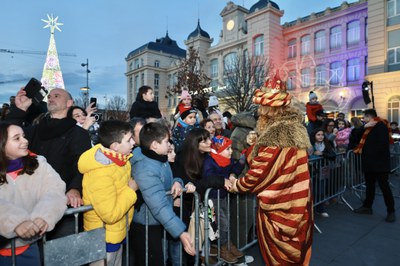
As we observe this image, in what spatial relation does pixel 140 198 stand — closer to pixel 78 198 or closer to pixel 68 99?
pixel 78 198

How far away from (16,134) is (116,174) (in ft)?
2.71

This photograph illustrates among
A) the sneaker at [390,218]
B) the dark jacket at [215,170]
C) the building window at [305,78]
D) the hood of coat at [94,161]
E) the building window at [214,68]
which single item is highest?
the building window at [214,68]

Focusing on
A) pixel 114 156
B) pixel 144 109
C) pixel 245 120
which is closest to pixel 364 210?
pixel 245 120

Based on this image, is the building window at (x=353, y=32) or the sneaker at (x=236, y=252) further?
the building window at (x=353, y=32)

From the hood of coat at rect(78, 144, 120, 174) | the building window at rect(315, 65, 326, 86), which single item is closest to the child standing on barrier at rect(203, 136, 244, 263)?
the hood of coat at rect(78, 144, 120, 174)

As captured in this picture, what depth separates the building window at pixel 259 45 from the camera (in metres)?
29.9

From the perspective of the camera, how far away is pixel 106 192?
2.19 m

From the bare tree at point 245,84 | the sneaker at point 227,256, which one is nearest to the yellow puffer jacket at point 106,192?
the sneaker at point 227,256

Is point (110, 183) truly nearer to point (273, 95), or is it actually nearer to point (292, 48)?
point (273, 95)

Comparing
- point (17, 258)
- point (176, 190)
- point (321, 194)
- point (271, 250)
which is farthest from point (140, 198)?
point (321, 194)

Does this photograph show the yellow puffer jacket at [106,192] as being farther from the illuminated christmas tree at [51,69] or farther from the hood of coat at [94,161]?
the illuminated christmas tree at [51,69]

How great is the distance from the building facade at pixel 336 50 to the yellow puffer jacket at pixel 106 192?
18478 millimetres

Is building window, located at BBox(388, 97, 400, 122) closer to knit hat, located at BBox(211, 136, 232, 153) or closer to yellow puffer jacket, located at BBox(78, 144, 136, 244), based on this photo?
knit hat, located at BBox(211, 136, 232, 153)

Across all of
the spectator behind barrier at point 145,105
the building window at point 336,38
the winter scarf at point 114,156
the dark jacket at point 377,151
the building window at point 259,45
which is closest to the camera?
the winter scarf at point 114,156
